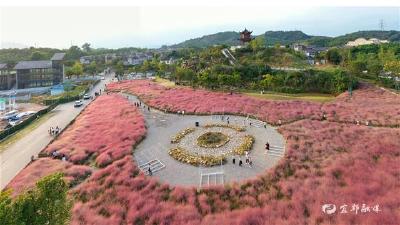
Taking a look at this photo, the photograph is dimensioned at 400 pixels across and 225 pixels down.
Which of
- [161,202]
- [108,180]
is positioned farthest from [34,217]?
[108,180]

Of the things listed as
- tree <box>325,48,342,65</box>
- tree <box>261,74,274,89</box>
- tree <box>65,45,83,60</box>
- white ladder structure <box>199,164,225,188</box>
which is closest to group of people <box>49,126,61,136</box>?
white ladder structure <box>199,164,225,188</box>

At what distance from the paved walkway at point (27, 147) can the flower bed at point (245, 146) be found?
1018 inches

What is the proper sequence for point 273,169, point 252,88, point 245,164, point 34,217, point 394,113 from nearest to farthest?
point 34,217 < point 273,169 < point 245,164 < point 394,113 < point 252,88

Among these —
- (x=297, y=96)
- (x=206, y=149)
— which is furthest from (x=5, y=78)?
(x=297, y=96)

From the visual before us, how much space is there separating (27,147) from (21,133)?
10.3 meters

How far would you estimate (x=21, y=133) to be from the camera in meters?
51.7

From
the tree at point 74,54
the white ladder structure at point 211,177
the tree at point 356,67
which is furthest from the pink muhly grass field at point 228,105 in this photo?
the tree at point 74,54

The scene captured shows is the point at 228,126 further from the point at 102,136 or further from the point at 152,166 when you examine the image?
the point at 102,136

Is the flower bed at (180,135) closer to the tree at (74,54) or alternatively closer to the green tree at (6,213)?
the green tree at (6,213)

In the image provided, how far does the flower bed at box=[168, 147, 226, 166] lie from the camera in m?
31.8

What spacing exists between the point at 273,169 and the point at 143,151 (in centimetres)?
1610

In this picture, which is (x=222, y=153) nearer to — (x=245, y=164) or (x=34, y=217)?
(x=245, y=164)

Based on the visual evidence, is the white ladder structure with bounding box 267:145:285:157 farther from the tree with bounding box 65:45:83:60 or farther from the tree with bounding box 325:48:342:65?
the tree with bounding box 65:45:83:60

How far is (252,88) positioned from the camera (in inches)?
2719
